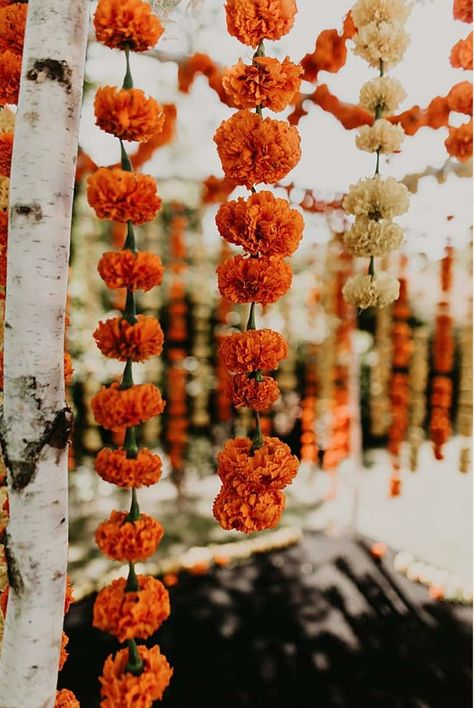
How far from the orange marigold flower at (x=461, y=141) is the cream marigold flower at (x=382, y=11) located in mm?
378

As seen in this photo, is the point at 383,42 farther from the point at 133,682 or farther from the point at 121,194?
the point at 133,682

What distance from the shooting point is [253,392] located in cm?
145

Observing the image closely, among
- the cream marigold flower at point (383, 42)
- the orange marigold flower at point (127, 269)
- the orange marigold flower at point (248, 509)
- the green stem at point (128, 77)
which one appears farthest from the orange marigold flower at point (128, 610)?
the cream marigold flower at point (383, 42)

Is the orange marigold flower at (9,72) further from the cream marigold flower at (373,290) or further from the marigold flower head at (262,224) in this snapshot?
the cream marigold flower at (373,290)

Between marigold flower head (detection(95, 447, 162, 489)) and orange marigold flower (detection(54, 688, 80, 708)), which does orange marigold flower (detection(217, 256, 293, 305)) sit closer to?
marigold flower head (detection(95, 447, 162, 489))

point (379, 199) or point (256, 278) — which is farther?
point (379, 199)

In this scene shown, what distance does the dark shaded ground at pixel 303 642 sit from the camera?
3688 millimetres

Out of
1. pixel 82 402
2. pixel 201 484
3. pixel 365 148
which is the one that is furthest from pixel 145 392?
pixel 201 484

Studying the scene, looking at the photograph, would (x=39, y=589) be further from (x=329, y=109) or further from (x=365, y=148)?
(x=329, y=109)

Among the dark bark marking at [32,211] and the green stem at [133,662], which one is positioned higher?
the dark bark marking at [32,211]

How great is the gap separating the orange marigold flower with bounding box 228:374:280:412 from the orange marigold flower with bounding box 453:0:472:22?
1.25 meters

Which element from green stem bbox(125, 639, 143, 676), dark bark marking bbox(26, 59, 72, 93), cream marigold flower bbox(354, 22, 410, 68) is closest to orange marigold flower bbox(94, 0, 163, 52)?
dark bark marking bbox(26, 59, 72, 93)

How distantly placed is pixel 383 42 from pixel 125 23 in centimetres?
76

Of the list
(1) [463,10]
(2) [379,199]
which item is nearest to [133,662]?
(2) [379,199]
